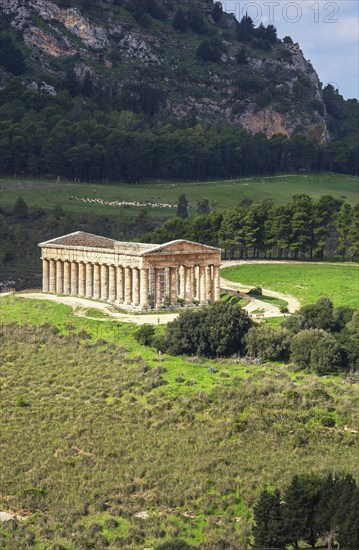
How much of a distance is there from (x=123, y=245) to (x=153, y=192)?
231 feet

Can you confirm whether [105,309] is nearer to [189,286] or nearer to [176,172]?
[189,286]

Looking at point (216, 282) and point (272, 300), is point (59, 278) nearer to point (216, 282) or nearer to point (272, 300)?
point (216, 282)

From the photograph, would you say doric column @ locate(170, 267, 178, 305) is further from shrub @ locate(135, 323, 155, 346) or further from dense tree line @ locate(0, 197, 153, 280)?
dense tree line @ locate(0, 197, 153, 280)

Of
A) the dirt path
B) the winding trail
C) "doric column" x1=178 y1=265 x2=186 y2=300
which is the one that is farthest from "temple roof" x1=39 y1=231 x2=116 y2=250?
the dirt path

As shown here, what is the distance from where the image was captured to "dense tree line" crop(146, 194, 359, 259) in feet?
399

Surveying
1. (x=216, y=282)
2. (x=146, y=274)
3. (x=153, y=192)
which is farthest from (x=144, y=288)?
(x=153, y=192)

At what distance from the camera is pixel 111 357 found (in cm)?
8225

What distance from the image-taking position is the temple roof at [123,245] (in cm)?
9450

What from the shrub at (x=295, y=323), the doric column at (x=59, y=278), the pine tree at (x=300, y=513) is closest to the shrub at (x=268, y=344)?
the shrub at (x=295, y=323)

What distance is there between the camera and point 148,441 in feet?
223

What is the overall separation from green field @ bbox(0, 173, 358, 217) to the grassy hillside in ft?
247

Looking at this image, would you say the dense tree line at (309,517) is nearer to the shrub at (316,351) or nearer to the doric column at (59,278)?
the shrub at (316,351)

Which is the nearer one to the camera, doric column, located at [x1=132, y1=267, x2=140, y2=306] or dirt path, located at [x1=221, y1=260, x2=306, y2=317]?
dirt path, located at [x1=221, y1=260, x2=306, y2=317]

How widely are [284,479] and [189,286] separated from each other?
36.3 meters
